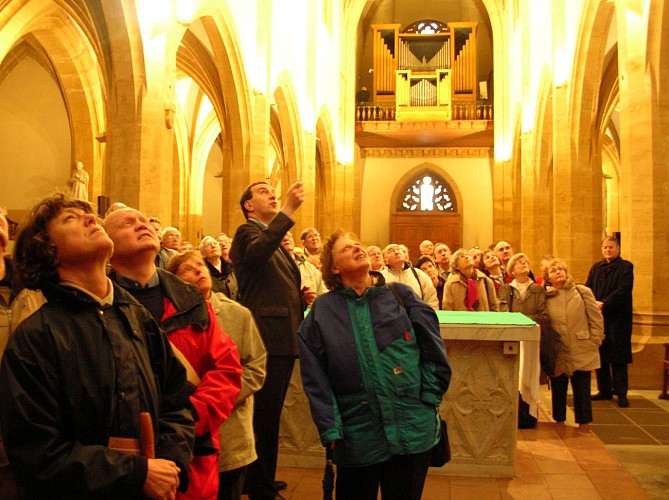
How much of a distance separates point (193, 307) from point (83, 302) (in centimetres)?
58

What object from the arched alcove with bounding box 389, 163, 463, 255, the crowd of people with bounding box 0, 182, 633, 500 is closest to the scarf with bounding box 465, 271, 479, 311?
the crowd of people with bounding box 0, 182, 633, 500

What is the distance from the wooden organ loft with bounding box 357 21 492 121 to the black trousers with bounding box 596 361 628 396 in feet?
50.0

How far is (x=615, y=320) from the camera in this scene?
21.6 ft

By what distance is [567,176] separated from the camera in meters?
11.3

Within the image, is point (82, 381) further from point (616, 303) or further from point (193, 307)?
point (616, 303)

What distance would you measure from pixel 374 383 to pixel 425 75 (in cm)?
2092

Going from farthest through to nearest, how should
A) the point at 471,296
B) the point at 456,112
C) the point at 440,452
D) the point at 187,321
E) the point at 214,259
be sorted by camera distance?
the point at 456,112
the point at 471,296
the point at 214,259
the point at 440,452
the point at 187,321

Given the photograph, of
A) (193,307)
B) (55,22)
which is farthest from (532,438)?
(55,22)

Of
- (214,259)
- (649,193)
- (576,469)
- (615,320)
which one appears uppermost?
(649,193)

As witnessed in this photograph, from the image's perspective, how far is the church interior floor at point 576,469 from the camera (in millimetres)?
3908

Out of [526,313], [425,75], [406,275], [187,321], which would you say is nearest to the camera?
[187,321]

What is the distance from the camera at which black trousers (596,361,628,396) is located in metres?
6.40

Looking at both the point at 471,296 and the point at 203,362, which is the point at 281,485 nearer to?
the point at 203,362

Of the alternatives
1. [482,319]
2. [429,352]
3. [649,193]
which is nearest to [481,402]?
[482,319]
